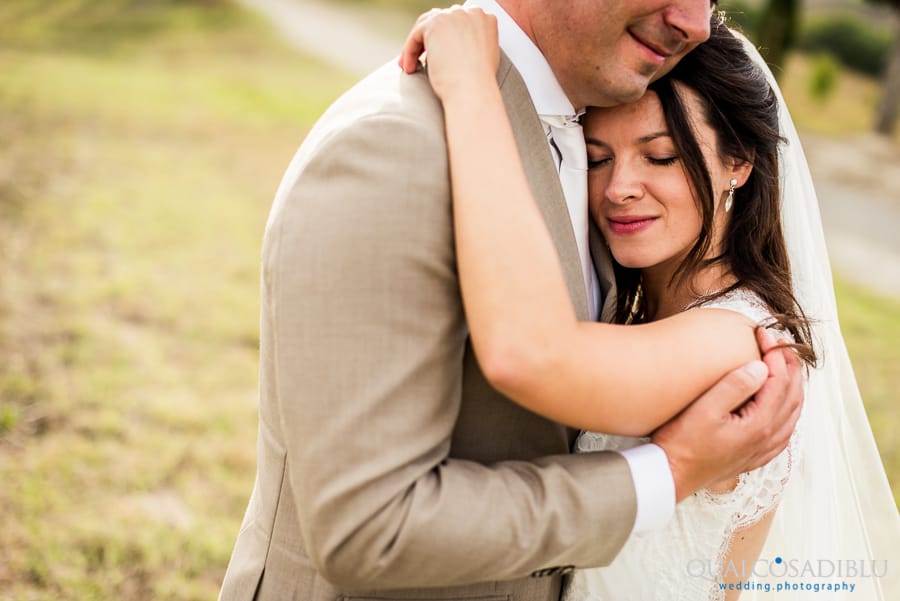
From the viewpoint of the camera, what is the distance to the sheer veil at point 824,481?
2.41 meters

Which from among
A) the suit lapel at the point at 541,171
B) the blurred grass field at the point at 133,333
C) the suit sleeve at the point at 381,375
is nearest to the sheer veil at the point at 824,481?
the suit lapel at the point at 541,171

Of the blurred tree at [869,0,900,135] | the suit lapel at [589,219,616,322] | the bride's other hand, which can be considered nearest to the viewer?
the bride's other hand

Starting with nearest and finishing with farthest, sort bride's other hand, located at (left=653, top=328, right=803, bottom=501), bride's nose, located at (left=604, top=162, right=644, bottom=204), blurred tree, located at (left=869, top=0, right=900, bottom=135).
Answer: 1. bride's other hand, located at (left=653, top=328, right=803, bottom=501)
2. bride's nose, located at (left=604, top=162, right=644, bottom=204)
3. blurred tree, located at (left=869, top=0, right=900, bottom=135)

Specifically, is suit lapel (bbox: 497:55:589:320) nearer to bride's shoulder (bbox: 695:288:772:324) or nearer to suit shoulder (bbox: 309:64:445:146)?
suit shoulder (bbox: 309:64:445:146)

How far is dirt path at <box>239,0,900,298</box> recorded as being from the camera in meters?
9.51

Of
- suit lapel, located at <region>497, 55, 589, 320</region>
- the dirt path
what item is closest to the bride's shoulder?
suit lapel, located at <region>497, 55, 589, 320</region>

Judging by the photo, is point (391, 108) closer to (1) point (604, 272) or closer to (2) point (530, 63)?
(2) point (530, 63)

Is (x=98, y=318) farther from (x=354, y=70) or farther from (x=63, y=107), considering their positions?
(x=354, y=70)

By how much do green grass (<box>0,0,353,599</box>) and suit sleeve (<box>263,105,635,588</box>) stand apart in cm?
265

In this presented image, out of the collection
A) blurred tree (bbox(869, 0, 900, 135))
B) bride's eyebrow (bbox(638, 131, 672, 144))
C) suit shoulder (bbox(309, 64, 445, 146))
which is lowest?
blurred tree (bbox(869, 0, 900, 135))

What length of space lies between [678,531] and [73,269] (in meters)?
5.85

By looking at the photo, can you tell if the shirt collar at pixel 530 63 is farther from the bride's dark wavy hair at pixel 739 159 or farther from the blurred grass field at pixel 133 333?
the blurred grass field at pixel 133 333

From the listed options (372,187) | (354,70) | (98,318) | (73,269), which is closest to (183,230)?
(73,269)

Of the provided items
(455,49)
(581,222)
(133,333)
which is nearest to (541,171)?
(455,49)
